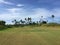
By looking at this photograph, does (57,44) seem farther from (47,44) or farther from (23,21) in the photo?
(23,21)

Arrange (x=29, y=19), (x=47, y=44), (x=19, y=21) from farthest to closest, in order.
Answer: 1. (x=19, y=21)
2. (x=29, y=19)
3. (x=47, y=44)

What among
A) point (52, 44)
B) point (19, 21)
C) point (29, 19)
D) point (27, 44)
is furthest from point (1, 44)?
point (19, 21)

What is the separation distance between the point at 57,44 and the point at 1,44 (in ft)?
20.5

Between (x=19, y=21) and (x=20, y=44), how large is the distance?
12018 cm

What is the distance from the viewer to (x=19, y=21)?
5364 inches

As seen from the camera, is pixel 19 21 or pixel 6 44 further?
pixel 19 21

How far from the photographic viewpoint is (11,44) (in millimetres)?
16484

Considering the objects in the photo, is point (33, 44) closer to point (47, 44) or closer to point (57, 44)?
point (47, 44)

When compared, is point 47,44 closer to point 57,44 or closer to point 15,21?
point 57,44

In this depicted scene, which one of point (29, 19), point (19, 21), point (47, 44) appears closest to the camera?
point (47, 44)

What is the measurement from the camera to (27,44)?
16.3 m

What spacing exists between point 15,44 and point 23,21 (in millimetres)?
121554

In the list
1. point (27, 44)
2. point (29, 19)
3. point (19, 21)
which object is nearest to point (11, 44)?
point (27, 44)

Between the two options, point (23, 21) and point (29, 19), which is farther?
point (23, 21)
